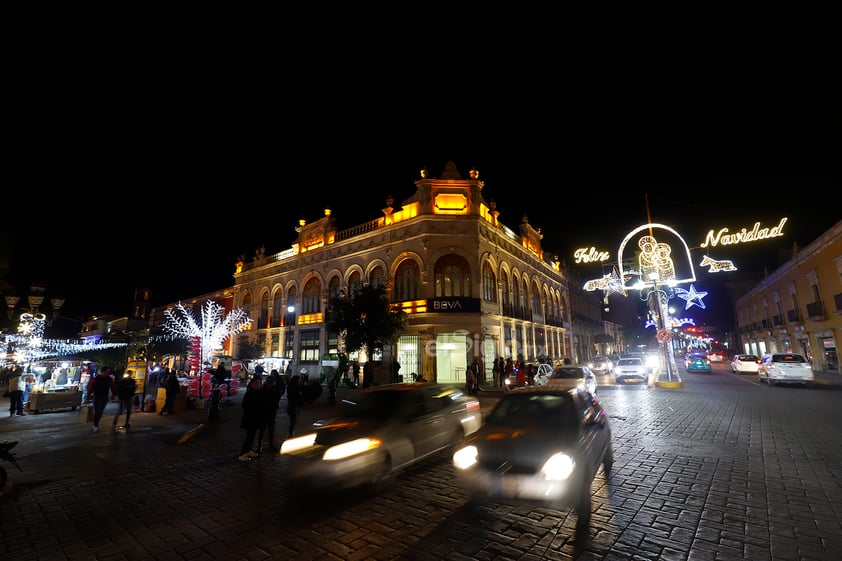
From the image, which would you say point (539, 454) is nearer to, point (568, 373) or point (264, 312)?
point (568, 373)

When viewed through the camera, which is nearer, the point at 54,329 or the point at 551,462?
the point at 551,462

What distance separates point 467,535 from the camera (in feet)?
14.0

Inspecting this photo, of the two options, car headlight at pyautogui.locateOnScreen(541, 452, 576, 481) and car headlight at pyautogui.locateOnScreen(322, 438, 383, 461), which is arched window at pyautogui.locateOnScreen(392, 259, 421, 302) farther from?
car headlight at pyautogui.locateOnScreen(541, 452, 576, 481)

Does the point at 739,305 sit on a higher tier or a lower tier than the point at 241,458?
higher

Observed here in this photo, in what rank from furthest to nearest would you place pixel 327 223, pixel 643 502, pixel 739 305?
1. pixel 739 305
2. pixel 327 223
3. pixel 643 502

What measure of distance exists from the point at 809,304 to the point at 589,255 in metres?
16.6

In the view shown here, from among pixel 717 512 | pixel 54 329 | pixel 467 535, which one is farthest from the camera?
pixel 54 329

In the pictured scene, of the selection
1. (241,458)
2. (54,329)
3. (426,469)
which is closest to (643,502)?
(426,469)

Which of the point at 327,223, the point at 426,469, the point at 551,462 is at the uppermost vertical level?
the point at 327,223

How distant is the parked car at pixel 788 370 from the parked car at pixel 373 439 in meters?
20.6

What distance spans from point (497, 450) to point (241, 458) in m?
5.85

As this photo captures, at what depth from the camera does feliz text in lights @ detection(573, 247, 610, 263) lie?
25766 mm

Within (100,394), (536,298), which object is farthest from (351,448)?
(536,298)

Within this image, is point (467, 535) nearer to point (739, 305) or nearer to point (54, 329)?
point (739, 305)
